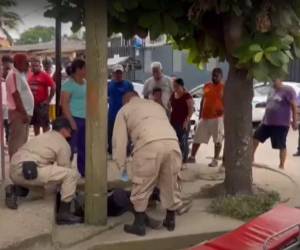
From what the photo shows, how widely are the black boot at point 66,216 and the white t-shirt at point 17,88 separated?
2562mm

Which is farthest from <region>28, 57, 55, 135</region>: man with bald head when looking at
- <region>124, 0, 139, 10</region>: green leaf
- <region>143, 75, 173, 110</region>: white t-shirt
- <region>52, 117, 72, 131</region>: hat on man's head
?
<region>124, 0, 139, 10</region>: green leaf

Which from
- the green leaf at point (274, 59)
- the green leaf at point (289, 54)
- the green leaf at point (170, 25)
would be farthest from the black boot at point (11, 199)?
the green leaf at point (289, 54)

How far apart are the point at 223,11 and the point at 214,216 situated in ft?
7.83

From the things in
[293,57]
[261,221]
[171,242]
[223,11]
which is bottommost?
[171,242]

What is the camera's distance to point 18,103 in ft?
28.0

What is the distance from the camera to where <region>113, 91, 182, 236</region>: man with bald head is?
6160 millimetres

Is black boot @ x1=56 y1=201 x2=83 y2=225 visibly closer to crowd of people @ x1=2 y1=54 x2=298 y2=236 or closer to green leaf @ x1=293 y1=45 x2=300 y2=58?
crowd of people @ x1=2 y1=54 x2=298 y2=236

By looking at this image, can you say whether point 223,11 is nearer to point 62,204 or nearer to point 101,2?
point 101,2

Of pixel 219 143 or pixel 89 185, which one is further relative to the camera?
pixel 219 143

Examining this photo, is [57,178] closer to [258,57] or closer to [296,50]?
[258,57]

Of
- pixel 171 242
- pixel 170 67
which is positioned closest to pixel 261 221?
pixel 171 242

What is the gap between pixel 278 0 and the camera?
6.93 metres

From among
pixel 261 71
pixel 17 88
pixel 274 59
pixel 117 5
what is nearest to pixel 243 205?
pixel 261 71

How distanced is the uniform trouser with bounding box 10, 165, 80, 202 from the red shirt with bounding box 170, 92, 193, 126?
3.65m
